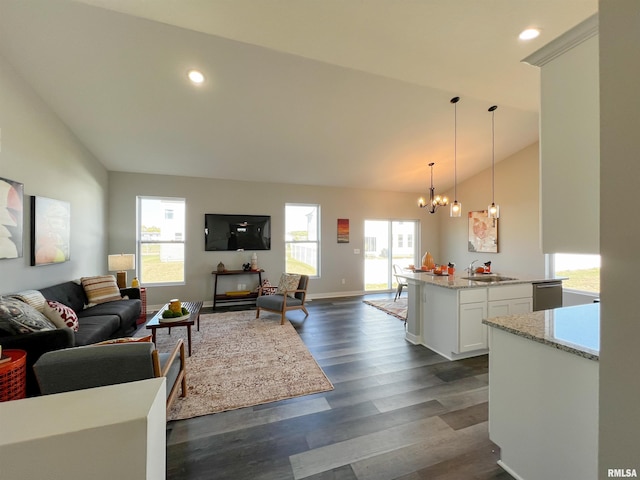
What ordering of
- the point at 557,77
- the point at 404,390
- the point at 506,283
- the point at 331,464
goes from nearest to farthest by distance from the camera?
the point at 557,77, the point at 331,464, the point at 404,390, the point at 506,283

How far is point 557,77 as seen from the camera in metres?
1.06

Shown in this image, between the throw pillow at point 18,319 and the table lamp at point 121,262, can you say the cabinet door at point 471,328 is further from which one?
the table lamp at point 121,262

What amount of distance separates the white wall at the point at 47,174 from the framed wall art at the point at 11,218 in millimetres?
98

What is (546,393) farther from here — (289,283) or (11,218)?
(11,218)

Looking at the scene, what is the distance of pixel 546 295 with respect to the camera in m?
3.36

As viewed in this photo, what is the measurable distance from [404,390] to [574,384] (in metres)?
1.40

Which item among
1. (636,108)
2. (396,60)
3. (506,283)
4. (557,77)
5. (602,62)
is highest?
(396,60)

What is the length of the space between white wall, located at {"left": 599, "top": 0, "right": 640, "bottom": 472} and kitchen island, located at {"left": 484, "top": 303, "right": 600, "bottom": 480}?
2.13 ft

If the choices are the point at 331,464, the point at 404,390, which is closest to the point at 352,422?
the point at 331,464

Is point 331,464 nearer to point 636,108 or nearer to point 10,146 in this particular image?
point 636,108

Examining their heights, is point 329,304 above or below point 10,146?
below

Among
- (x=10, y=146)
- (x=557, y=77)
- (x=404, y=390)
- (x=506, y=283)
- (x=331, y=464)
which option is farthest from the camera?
(x=506, y=283)

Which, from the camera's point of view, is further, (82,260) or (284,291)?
(284,291)

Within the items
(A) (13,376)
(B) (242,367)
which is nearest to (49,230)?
(A) (13,376)
